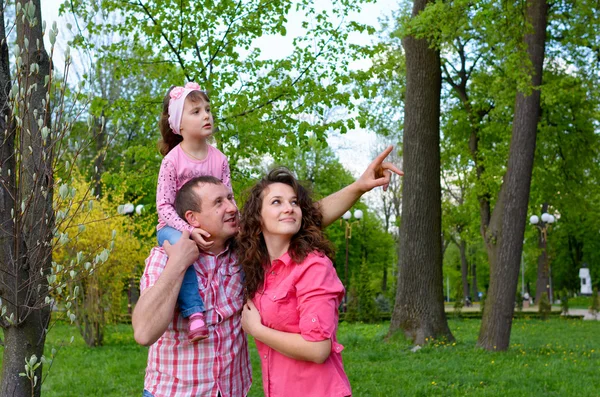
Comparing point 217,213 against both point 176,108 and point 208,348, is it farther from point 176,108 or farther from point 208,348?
point 176,108

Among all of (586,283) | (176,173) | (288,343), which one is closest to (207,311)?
(288,343)

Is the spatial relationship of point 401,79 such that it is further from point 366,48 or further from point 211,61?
Result: point 211,61

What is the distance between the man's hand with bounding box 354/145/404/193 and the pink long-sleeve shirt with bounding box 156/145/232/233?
0.55 metres

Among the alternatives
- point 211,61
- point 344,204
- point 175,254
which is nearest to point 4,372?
point 175,254

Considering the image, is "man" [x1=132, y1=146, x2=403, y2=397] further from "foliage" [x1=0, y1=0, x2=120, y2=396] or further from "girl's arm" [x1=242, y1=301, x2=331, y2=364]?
"foliage" [x1=0, y1=0, x2=120, y2=396]

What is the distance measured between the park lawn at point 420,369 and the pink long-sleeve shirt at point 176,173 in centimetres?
491

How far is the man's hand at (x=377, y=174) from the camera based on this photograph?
283 centimetres

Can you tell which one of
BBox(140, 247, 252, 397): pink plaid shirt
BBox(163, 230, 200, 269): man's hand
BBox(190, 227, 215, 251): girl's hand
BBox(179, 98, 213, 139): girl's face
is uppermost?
BBox(179, 98, 213, 139): girl's face

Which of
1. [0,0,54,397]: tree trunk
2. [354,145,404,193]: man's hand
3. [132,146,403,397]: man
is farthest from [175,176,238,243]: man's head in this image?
[0,0,54,397]: tree trunk

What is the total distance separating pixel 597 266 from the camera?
45.2 metres

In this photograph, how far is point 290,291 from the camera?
2416 millimetres

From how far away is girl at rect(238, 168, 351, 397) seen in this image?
2.34m

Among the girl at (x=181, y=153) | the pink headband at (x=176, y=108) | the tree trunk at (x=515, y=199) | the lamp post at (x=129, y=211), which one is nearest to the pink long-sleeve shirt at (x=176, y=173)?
the girl at (x=181, y=153)

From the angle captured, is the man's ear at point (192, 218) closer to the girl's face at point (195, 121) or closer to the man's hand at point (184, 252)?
the man's hand at point (184, 252)
